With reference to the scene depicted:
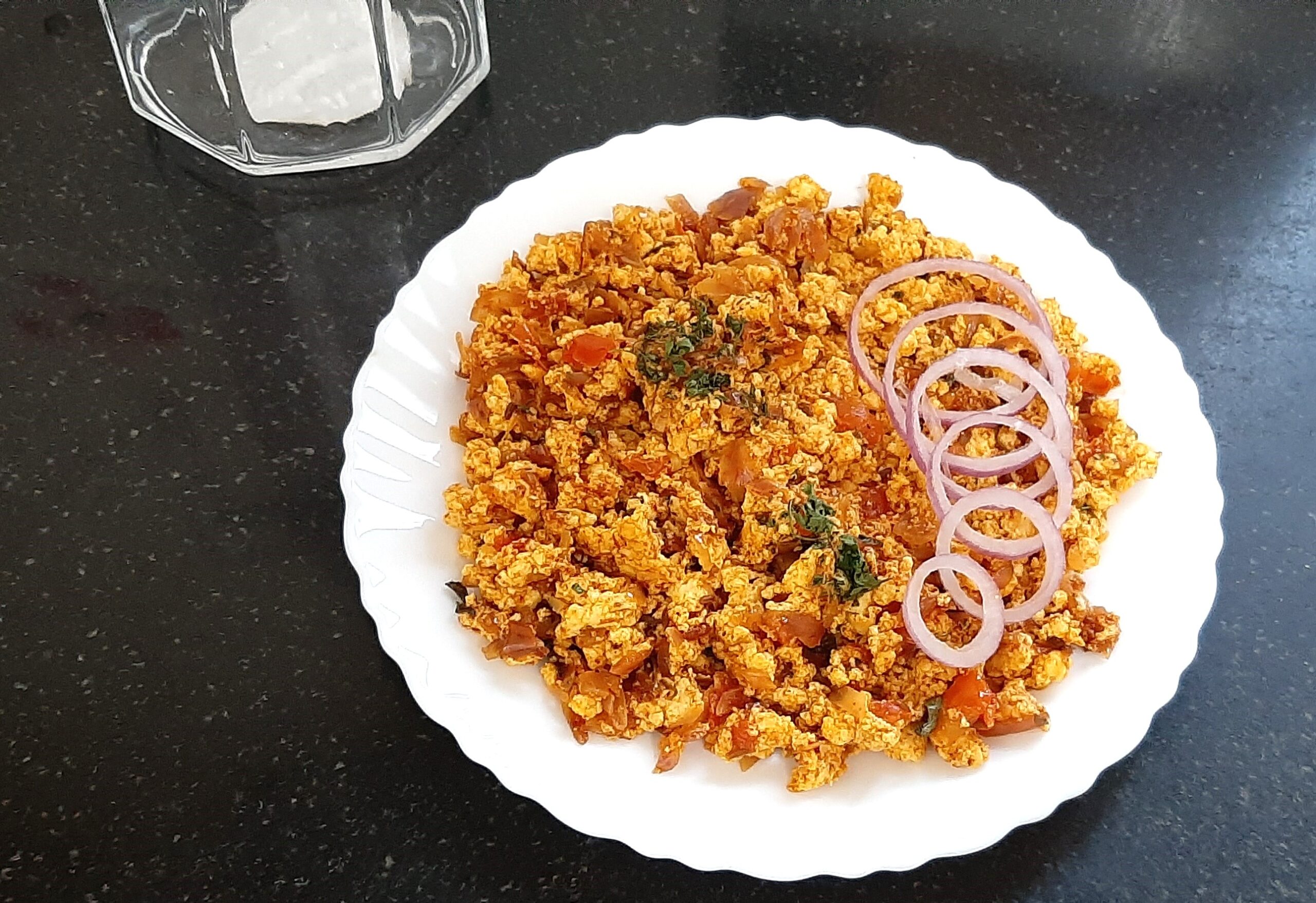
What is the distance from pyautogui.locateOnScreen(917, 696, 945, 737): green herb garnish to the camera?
1178 millimetres

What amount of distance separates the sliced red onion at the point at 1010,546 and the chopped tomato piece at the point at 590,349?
0.40 meters

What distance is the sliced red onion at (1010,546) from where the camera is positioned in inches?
47.1

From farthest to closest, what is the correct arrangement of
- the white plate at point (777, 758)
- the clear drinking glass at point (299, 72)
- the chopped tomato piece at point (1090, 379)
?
the clear drinking glass at point (299, 72)
the chopped tomato piece at point (1090, 379)
the white plate at point (777, 758)

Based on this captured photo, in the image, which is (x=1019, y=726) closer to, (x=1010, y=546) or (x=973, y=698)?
(x=973, y=698)

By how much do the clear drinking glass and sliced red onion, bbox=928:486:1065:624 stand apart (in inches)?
37.9

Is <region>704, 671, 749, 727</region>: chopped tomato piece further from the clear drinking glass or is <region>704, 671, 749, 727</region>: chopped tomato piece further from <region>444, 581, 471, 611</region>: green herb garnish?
the clear drinking glass

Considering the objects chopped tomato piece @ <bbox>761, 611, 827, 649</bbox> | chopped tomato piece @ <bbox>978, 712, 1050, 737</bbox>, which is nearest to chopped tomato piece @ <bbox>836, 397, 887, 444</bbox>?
chopped tomato piece @ <bbox>761, 611, 827, 649</bbox>

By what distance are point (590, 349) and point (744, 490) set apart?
0.23 metres

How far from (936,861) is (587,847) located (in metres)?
0.37

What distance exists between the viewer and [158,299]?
1606 mm

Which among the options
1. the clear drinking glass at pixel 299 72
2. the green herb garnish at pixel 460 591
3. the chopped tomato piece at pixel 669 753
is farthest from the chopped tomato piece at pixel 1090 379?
the clear drinking glass at pixel 299 72

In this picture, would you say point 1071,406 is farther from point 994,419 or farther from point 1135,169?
point 1135,169

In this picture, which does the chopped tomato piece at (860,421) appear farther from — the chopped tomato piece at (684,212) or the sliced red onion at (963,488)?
the chopped tomato piece at (684,212)

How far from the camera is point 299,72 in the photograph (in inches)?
62.2
